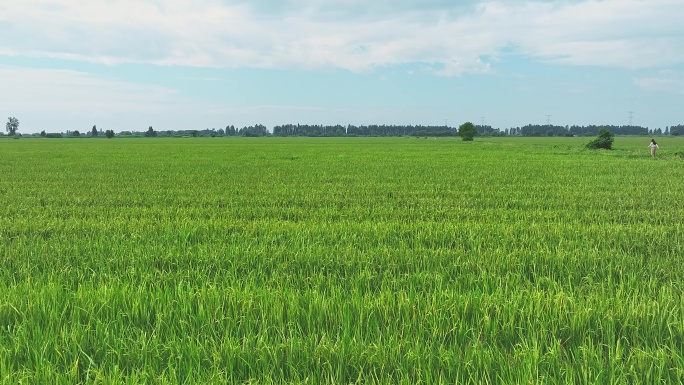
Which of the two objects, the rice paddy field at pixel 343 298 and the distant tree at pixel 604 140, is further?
the distant tree at pixel 604 140

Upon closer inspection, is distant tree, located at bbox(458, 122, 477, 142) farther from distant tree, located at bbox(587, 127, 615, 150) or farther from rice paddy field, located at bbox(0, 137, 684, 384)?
rice paddy field, located at bbox(0, 137, 684, 384)

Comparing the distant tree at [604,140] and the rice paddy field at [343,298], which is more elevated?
the distant tree at [604,140]

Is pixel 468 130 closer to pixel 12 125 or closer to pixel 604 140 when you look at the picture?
pixel 604 140

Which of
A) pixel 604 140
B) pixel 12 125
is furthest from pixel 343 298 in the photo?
pixel 12 125

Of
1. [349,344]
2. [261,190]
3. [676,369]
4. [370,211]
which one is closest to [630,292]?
[676,369]

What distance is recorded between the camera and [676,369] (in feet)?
8.62

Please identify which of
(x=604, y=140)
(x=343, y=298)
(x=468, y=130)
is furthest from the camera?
(x=468, y=130)

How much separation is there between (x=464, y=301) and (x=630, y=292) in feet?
6.28

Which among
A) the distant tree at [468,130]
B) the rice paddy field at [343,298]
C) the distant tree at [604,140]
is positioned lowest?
the rice paddy field at [343,298]

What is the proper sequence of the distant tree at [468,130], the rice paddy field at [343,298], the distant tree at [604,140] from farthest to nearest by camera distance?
the distant tree at [468,130] → the distant tree at [604,140] → the rice paddy field at [343,298]

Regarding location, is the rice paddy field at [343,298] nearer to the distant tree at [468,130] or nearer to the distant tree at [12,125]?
the distant tree at [468,130]

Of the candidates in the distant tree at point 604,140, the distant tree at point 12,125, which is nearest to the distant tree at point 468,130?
the distant tree at point 604,140

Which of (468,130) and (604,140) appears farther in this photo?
(468,130)

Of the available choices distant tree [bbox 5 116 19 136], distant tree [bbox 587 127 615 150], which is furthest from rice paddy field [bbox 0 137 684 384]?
distant tree [bbox 5 116 19 136]
